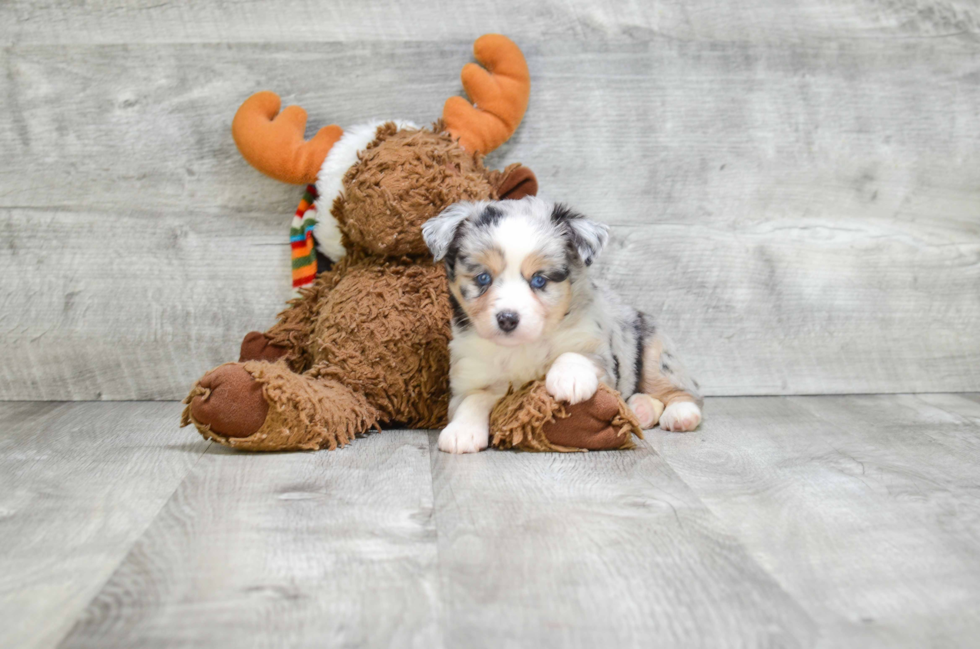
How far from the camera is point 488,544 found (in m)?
1.47

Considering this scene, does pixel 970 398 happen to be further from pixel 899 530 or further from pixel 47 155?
pixel 47 155

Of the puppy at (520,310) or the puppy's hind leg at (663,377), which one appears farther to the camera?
the puppy's hind leg at (663,377)

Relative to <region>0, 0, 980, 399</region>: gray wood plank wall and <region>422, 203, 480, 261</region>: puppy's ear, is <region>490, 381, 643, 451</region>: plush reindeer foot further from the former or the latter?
<region>0, 0, 980, 399</region>: gray wood plank wall

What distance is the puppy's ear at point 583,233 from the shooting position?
85.7 inches

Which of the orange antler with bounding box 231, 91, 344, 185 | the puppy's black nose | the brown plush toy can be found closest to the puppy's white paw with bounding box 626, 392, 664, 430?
the brown plush toy

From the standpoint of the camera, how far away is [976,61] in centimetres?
296

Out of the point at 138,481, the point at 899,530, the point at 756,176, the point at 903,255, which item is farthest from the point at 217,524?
the point at 903,255

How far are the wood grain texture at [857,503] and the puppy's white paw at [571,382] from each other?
28cm

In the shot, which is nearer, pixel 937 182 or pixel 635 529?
pixel 635 529

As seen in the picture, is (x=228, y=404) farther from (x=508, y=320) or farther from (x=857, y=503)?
(x=857, y=503)

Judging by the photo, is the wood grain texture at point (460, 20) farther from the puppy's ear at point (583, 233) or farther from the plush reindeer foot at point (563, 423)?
the plush reindeer foot at point (563, 423)

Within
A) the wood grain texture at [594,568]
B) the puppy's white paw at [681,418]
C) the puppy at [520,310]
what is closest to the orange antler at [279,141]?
Result: the puppy at [520,310]

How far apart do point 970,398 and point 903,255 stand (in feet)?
1.87

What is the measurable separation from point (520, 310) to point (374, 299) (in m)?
0.58
